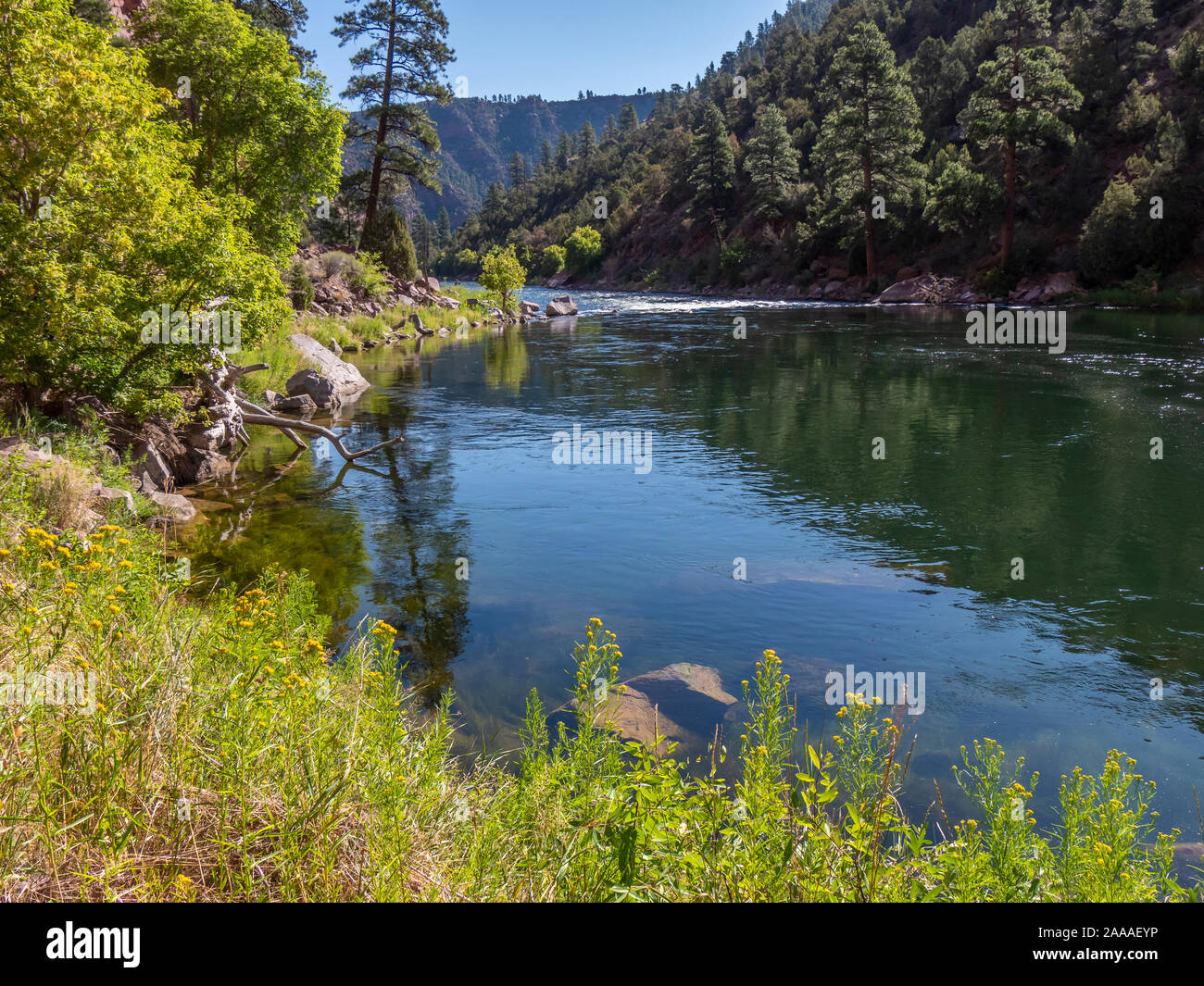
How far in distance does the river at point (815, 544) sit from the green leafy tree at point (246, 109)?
306 inches

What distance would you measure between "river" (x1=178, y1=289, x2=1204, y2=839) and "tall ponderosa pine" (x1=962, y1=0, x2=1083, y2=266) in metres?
30.0

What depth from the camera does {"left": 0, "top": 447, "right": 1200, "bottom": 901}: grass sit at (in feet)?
11.4

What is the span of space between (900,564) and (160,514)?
406 inches

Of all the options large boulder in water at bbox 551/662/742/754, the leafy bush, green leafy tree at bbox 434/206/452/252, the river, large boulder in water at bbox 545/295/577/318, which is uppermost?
green leafy tree at bbox 434/206/452/252

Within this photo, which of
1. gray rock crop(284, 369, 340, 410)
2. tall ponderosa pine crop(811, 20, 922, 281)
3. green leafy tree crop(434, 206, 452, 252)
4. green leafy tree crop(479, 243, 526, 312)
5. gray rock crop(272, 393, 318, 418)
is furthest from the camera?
green leafy tree crop(434, 206, 452, 252)

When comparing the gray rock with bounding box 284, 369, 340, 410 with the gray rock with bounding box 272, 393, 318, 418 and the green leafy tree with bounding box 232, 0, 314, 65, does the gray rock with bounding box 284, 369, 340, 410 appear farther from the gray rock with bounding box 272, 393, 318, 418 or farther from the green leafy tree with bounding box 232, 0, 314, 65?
the green leafy tree with bounding box 232, 0, 314, 65

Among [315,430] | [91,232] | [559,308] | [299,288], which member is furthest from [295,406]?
[559,308]

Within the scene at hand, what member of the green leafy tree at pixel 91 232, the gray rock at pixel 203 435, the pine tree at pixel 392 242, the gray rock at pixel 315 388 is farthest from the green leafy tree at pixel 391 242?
the green leafy tree at pixel 91 232

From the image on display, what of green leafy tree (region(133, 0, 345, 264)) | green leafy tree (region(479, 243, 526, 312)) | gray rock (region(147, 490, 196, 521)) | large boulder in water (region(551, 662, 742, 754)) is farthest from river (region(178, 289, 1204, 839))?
green leafy tree (region(479, 243, 526, 312))

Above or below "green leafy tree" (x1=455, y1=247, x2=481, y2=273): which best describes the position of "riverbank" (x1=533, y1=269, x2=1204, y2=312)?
below

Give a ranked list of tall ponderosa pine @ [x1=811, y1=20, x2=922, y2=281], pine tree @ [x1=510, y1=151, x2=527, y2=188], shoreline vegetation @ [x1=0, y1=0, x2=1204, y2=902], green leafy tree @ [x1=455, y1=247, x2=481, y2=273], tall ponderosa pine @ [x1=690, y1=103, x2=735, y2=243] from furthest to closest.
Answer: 1. pine tree @ [x1=510, y1=151, x2=527, y2=188]
2. green leafy tree @ [x1=455, y1=247, x2=481, y2=273]
3. tall ponderosa pine @ [x1=690, y1=103, x2=735, y2=243]
4. tall ponderosa pine @ [x1=811, y1=20, x2=922, y2=281]
5. shoreline vegetation @ [x1=0, y1=0, x2=1204, y2=902]

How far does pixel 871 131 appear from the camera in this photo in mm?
60938

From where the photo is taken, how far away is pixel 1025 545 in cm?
1114

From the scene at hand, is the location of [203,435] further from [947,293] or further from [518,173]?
[518,173]
